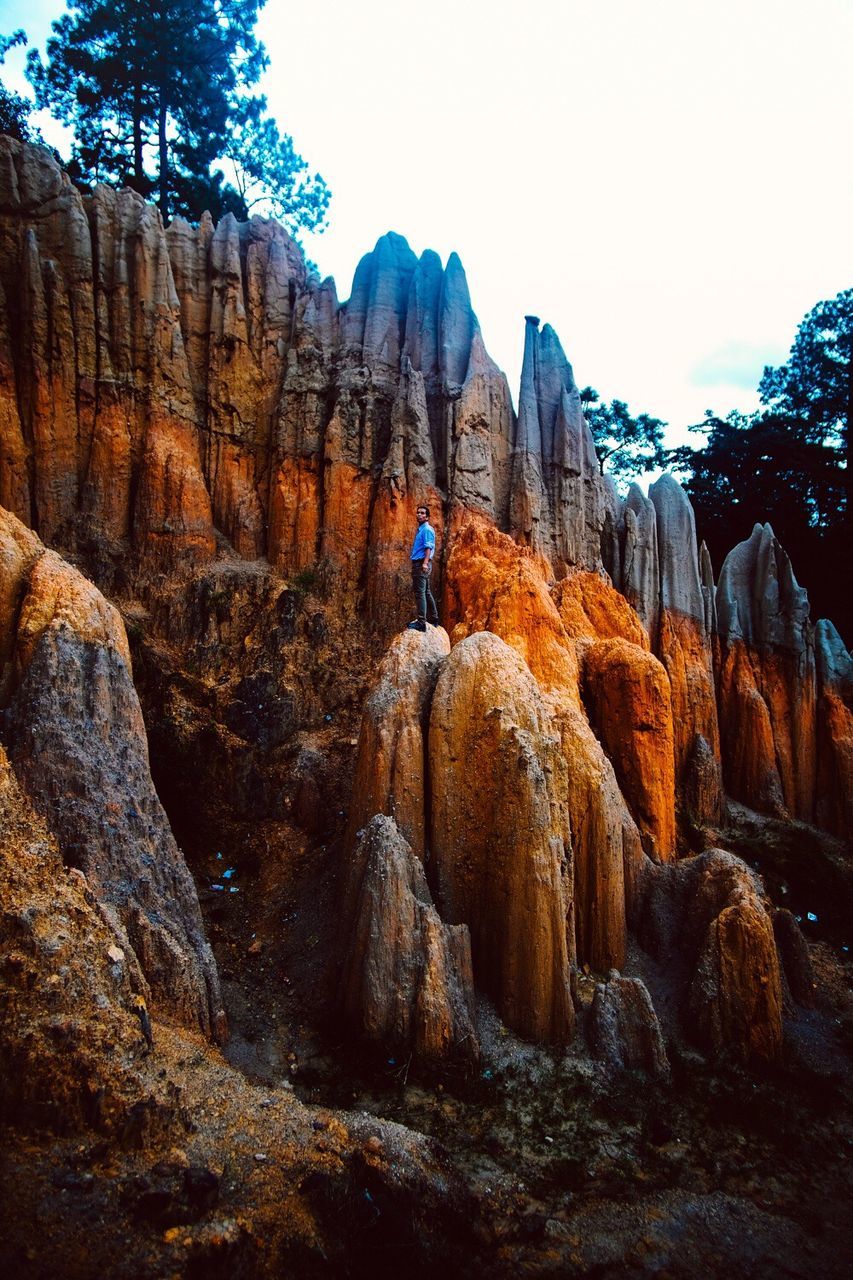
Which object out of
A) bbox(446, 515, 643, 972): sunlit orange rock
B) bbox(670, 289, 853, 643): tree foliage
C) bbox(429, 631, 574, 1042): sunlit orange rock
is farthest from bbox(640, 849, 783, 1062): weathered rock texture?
bbox(670, 289, 853, 643): tree foliage

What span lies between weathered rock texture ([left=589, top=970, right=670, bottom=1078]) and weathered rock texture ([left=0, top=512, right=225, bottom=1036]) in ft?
15.2

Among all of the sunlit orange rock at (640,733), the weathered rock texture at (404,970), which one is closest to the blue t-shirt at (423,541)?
the sunlit orange rock at (640,733)

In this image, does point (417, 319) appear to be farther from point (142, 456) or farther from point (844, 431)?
point (844, 431)

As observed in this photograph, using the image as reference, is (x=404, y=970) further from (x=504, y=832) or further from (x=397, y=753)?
(x=397, y=753)

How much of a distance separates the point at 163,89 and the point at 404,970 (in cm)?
2795

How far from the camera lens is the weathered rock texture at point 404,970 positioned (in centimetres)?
838

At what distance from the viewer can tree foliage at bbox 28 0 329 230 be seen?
22.6 metres

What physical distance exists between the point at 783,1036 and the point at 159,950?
332 inches

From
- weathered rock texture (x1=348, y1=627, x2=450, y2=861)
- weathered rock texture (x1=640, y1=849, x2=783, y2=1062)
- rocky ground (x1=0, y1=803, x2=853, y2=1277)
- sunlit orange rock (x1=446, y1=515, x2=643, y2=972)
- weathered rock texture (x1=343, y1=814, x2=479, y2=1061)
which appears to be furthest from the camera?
sunlit orange rock (x1=446, y1=515, x2=643, y2=972)

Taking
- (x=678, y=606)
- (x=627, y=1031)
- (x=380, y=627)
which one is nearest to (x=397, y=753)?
(x=627, y=1031)

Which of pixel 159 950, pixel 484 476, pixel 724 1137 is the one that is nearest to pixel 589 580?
pixel 484 476

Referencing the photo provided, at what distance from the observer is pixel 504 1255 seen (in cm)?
596

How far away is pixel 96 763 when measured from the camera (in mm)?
8422

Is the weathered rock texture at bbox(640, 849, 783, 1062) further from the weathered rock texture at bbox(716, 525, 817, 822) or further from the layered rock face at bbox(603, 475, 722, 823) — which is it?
the weathered rock texture at bbox(716, 525, 817, 822)
